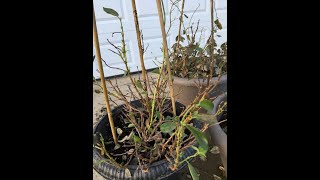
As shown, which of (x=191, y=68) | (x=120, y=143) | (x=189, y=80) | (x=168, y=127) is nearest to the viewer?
(x=168, y=127)

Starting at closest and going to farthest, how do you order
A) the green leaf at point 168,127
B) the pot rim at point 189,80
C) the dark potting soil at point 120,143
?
1. the green leaf at point 168,127
2. the dark potting soil at point 120,143
3. the pot rim at point 189,80

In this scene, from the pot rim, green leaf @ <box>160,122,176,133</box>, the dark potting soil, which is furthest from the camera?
the pot rim

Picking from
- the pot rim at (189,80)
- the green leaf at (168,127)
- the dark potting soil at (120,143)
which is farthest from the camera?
the pot rim at (189,80)

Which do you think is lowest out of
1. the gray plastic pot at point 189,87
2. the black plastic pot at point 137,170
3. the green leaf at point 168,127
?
the black plastic pot at point 137,170

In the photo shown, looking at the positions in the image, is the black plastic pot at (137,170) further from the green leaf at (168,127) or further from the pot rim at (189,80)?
the pot rim at (189,80)

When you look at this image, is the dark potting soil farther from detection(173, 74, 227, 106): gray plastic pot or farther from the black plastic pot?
detection(173, 74, 227, 106): gray plastic pot

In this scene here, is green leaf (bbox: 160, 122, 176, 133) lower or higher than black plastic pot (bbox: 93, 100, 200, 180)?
higher

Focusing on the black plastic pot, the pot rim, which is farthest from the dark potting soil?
the pot rim

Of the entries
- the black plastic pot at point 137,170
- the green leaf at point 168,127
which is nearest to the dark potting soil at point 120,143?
the black plastic pot at point 137,170

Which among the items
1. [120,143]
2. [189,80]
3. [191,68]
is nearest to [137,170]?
[120,143]

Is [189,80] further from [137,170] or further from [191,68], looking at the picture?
[137,170]
